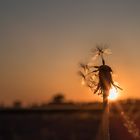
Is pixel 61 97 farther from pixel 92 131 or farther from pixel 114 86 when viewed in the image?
pixel 114 86

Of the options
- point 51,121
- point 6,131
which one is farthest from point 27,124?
point 6,131

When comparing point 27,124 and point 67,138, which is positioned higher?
point 27,124

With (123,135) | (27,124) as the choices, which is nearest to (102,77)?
(123,135)

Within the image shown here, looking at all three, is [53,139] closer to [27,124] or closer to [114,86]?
[27,124]

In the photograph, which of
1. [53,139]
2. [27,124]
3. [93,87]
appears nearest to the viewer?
[93,87]

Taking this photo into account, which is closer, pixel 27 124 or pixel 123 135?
pixel 123 135

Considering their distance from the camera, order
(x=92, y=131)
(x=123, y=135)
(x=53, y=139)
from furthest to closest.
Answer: (x=92, y=131)
(x=53, y=139)
(x=123, y=135)

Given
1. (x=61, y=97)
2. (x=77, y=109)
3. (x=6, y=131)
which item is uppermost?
(x=61, y=97)
